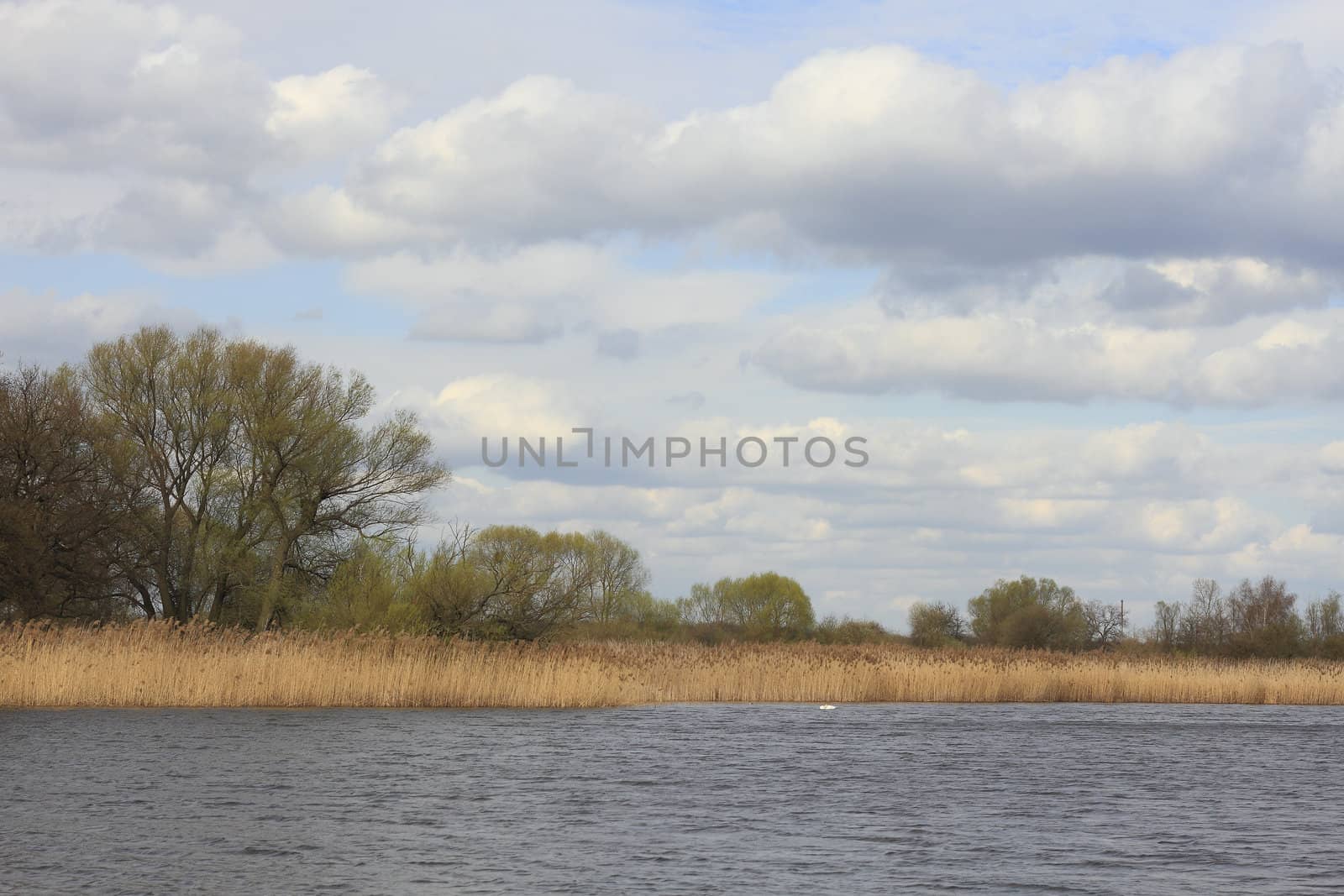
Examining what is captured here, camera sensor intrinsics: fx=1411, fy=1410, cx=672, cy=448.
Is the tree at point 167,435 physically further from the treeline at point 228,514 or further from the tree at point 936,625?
the tree at point 936,625

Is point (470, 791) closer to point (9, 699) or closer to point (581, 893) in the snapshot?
point (581, 893)


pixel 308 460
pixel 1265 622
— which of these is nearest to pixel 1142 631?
pixel 1265 622

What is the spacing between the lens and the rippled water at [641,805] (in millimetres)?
14281

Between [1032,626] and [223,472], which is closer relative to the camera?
[223,472]

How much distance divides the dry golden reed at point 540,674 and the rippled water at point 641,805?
673mm

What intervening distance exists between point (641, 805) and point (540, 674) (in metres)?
14.1

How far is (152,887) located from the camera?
13.1 metres

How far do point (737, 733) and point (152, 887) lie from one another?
1748cm

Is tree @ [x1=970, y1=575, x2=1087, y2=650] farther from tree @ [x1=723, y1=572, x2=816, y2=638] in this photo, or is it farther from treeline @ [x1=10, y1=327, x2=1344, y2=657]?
treeline @ [x1=10, y1=327, x2=1344, y2=657]

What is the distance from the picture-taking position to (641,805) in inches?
754

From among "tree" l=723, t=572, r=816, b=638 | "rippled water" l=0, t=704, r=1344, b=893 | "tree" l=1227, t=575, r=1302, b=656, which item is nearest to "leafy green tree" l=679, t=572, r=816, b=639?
"tree" l=723, t=572, r=816, b=638

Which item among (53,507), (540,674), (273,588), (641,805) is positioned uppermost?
(53,507)

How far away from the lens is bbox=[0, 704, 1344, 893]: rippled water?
1428cm

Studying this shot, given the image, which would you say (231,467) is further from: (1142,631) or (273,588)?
(1142,631)
